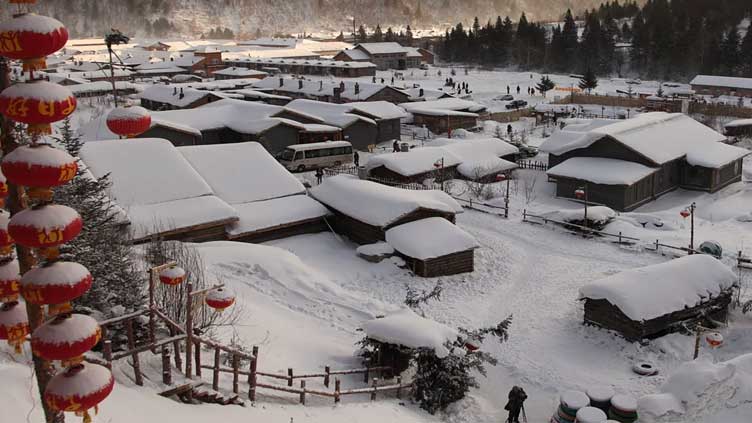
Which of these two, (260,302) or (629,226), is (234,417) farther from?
(629,226)

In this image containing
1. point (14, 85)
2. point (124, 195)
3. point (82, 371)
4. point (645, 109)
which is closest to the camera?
point (14, 85)

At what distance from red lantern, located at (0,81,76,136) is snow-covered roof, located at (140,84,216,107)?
55.2 metres

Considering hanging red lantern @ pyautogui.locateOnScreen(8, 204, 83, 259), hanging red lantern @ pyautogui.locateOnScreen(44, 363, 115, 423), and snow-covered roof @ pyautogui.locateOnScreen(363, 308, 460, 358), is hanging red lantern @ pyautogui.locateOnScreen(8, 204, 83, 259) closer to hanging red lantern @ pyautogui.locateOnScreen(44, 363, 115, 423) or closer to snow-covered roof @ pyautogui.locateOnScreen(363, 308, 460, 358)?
hanging red lantern @ pyautogui.locateOnScreen(44, 363, 115, 423)

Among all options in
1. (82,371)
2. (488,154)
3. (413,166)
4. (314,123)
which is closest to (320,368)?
(82,371)

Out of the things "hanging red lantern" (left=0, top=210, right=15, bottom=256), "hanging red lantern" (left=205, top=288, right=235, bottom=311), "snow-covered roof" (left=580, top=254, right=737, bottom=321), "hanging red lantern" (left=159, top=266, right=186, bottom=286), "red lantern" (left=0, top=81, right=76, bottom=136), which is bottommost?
"snow-covered roof" (left=580, top=254, right=737, bottom=321)

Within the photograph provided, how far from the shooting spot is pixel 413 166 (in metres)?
39.4

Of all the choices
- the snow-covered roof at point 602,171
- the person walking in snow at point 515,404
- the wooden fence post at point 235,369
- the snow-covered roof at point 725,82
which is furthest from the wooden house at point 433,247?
the snow-covered roof at point 725,82

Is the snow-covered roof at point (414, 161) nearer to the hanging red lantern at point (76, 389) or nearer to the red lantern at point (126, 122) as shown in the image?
the red lantern at point (126, 122)

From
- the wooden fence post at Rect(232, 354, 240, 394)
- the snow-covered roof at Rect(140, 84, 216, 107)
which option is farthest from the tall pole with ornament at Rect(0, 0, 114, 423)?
the snow-covered roof at Rect(140, 84, 216, 107)

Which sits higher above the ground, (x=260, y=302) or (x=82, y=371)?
(x=82, y=371)

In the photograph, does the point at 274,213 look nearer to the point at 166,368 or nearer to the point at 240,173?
the point at 240,173

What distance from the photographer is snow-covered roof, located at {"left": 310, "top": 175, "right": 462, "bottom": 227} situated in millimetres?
27578

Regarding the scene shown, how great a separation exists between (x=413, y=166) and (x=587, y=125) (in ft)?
52.6

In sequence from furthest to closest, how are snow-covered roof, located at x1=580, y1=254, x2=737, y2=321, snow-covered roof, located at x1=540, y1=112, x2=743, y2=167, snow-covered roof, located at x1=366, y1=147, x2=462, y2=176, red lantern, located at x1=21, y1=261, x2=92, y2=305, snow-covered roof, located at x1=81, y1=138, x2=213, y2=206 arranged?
snow-covered roof, located at x1=366, y1=147, x2=462, y2=176
snow-covered roof, located at x1=540, y1=112, x2=743, y2=167
snow-covered roof, located at x1=81, y1=138, x2=213, y2=206
snow-covered roof, located at x1=580, y1=254, x2=737, y2=321
red lantern, located at x1=21, y1=261, x2=92, y2=305
